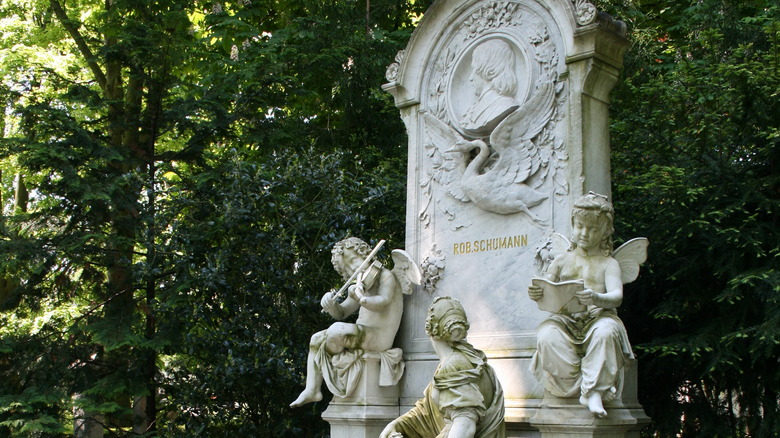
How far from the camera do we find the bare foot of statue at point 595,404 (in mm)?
4957

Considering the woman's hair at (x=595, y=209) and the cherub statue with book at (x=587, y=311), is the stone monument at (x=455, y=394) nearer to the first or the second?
the cherub statue with book at (x=587, y=311)

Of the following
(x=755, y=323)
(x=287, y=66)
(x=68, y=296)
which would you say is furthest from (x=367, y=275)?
(x=68, y=296)

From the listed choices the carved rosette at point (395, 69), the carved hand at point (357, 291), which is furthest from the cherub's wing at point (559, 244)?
the carved rosette at point (395, 69)

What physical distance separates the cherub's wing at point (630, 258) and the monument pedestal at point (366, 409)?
2051 millimetres

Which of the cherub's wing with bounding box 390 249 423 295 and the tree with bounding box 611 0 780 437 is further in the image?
the cherub's wing with bounding box 390 249 423 295

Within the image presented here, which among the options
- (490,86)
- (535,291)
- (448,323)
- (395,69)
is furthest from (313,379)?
(395,69)

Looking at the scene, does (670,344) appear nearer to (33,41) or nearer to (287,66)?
(287,66)

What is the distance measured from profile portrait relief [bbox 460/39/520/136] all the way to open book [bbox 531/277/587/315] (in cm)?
180

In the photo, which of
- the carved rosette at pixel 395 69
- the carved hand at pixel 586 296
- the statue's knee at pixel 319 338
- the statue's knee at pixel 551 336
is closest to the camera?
the carved hand at pixel 586 296

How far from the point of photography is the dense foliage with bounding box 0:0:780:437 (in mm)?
6977

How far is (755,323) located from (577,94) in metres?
2.30

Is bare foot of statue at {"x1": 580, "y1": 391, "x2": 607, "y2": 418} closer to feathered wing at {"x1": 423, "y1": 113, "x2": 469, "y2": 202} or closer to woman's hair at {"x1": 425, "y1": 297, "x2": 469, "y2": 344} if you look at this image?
woman's hair at {"x1": 425, "y1": 297, "x2": 469, "y2": 344}

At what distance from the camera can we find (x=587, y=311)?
18.2ft

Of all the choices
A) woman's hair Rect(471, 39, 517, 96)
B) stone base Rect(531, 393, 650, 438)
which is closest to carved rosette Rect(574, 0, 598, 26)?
woman's hair Rect(471, 39, 517, 96)
